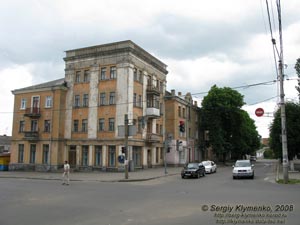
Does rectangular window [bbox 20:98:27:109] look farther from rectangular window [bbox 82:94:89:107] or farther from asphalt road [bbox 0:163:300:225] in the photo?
asphalt road [bbox 0:163:300:225]

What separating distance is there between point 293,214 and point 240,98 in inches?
1955

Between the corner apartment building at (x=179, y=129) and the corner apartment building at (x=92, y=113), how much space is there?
13.5ft

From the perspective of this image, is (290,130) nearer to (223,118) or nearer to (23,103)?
(223,118)

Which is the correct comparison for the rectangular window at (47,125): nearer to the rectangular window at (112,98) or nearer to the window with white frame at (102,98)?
the window with white frame at (102,98)

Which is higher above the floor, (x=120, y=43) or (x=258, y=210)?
(x=120, y=43)

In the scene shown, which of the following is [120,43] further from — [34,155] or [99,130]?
[34,155]

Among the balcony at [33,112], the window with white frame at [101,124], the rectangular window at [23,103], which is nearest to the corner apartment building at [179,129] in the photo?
the window with white frame at [101,124]

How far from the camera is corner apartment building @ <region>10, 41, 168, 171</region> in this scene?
40969mm

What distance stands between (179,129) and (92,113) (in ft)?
44.4

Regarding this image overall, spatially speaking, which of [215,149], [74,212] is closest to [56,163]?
[215,149]

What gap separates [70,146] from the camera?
43.8 m

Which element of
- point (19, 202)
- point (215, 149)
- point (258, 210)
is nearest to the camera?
point (258, 210)

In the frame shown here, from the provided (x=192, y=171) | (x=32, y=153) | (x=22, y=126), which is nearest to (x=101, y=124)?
(x=32, y=153)

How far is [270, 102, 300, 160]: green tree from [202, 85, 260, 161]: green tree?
54.9 ft
